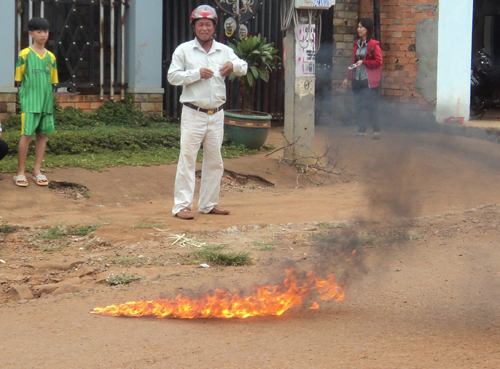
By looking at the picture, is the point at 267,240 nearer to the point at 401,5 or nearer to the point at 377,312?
the point at 377,312

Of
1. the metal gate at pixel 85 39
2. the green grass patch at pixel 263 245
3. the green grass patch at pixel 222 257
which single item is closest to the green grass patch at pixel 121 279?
the green grass patch at pixel 222 257

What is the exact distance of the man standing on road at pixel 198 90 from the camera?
22.3 feet

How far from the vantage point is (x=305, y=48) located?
964 cm

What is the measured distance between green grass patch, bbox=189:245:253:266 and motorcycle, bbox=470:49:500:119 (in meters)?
9.52

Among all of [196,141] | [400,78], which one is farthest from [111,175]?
[400,78]

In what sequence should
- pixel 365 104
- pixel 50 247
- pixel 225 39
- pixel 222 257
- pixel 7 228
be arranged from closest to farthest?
pixel 222 257 → pixel 50 247 → pixel 7 228 → pixel 365 104 → pixel 225 39

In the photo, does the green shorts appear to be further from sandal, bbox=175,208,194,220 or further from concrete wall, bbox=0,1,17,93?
concrete wall, bbox=0,1,17,93

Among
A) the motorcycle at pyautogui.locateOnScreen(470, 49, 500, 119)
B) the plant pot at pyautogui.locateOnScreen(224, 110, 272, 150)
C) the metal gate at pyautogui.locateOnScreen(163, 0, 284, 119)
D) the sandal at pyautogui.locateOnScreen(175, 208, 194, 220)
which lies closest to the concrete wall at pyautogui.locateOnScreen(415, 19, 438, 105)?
the motorcycle at pyautogui.locateOnScreen(470, 49, 500, 119)

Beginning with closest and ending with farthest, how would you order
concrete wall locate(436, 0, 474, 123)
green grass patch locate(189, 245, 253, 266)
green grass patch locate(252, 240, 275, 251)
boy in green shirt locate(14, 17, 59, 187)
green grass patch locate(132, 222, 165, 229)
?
green grass patch locate(189, 245, 253, 266)
green grass patch locate(252, 240, 275, 251)
green grass patch locate(132, 222, 165, 229)
boy in green shirt locate(14, 17, 59, 187)
concrete wall locate(436, 0, 474, 123)

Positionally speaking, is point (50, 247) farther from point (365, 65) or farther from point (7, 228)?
point (365, 65)

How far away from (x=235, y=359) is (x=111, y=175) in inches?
207

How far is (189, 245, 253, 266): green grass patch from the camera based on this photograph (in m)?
5.42

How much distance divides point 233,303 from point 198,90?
3120mm

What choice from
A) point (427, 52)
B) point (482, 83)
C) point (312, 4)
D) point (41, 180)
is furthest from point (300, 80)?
point (482, 83)
